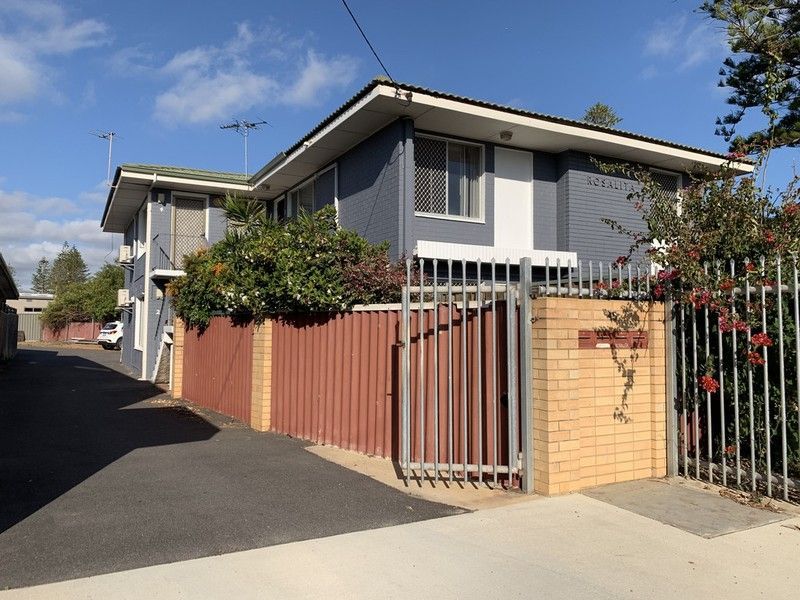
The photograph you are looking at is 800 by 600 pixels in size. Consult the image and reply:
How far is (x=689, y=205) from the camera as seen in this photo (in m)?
6.47

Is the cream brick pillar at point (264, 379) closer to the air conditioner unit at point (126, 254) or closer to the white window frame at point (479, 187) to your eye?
the white window frame at point (479, 187)

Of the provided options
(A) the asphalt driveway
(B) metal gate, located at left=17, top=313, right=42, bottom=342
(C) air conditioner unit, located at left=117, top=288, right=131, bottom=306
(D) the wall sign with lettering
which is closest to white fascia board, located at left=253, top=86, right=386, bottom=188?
(A) the asphalt driveway

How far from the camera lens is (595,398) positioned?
6.03 m

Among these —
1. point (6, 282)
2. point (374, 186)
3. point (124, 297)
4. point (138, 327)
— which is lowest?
point (138, 327)

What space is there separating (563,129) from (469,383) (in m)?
6.50

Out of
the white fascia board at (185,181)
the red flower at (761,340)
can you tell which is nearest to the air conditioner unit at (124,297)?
the white fascia board at (185,181)

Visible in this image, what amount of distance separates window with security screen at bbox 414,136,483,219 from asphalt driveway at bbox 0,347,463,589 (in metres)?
4.87

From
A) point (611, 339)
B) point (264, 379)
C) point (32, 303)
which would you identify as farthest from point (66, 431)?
point (32, 303)

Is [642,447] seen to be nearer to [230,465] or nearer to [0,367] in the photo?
[230,465]

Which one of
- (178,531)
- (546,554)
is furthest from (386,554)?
(178,531)

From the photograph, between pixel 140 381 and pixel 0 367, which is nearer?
pixel 140 381

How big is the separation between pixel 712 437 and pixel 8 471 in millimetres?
7395

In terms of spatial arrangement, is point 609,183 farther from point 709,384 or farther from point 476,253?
point 709,384

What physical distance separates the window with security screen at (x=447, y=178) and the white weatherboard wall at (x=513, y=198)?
41 centimetres
